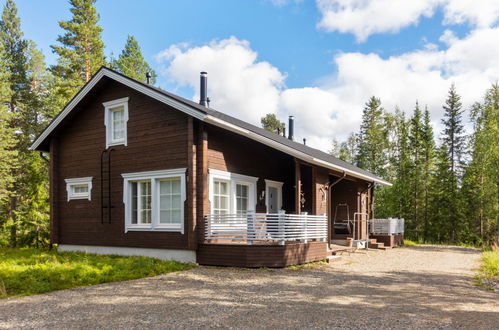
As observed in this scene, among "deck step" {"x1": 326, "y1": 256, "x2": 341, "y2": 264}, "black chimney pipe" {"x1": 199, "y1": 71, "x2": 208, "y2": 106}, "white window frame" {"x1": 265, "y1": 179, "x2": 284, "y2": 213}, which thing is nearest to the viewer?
"deck step" {"x1": 326, "y1": 256, "x2": 341, "y2": 264}

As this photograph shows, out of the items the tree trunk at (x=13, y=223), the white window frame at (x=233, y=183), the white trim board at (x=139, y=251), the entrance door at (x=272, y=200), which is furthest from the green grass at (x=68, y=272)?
the tree trunk at (x=13, y=223)

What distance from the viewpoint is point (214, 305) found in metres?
6.45

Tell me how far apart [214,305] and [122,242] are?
22.0 feet

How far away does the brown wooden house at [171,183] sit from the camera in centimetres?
1078

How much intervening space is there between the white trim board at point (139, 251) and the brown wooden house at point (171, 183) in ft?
0.10

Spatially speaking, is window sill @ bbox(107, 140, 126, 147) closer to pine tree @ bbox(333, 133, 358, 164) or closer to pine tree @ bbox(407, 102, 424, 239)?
pine tree @ bbox(407, 102, 424, 239)

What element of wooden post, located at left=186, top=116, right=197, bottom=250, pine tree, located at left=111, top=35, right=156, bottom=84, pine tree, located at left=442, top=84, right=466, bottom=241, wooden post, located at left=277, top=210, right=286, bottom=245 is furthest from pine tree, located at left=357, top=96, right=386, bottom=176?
wooden post, located at left=186, top=116, right=197, bottom=250

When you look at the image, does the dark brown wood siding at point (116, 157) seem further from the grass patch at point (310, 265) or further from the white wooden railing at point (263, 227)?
the grass patch at point (310, 265)

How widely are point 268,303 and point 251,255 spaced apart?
3583 mm

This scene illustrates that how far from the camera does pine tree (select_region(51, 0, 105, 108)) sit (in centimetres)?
2605

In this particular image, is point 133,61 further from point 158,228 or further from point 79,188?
point 158,228

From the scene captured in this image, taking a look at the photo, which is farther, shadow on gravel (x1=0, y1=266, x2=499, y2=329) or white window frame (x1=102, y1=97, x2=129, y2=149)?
white window frame (x1=102, y1=97, x2=129, y2=149)

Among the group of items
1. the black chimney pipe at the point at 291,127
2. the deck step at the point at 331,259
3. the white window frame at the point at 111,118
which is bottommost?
the deck step at the point at 331,259

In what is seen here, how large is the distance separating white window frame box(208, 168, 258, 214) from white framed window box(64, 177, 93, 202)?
4374 millimetres
